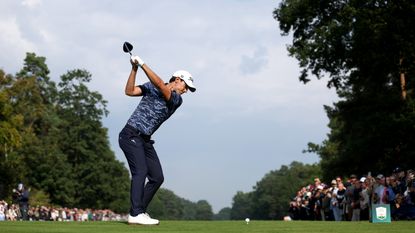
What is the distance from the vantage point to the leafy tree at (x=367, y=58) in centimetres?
3341

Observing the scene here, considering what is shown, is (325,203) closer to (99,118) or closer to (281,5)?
(281,5)

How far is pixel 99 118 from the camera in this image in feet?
316

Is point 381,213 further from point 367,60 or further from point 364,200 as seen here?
point 367,60

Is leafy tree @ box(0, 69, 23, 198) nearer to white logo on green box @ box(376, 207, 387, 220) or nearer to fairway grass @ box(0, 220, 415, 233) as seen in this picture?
white logo on green box @ box(376, 207, 387, 220)

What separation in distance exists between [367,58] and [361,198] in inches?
509

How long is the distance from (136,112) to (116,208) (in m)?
93.6

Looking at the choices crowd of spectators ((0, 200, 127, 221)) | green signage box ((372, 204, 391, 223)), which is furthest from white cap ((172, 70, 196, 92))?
crowd of spectators ((0, 200, 127, 221))

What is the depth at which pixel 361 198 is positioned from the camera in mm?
23750

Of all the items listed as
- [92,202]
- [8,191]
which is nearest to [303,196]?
[8,191]

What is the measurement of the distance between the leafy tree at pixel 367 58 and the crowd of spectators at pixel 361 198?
838 centimetres

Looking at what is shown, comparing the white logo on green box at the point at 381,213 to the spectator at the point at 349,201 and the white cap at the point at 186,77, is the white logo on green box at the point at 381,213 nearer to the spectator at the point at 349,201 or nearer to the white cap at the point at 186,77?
the white cap at the point at 186,77

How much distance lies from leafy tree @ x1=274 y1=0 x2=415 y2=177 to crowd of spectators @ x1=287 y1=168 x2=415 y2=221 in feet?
27.5

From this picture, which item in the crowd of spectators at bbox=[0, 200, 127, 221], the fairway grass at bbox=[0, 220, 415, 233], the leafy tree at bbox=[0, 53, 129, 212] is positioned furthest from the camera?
the leafy tree at bbox=[0, 53, 129, 212]

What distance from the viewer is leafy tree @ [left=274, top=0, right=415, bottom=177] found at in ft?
110
